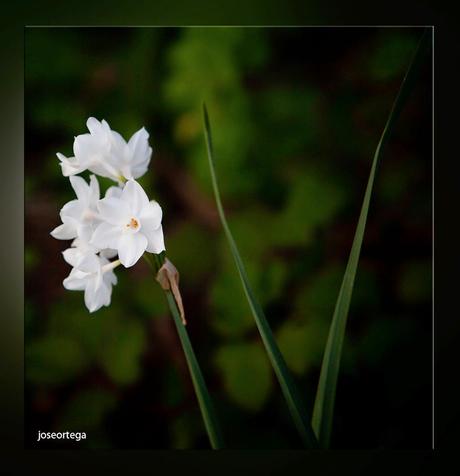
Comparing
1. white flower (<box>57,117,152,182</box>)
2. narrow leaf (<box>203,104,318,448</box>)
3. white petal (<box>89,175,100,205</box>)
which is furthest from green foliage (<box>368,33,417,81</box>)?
white petal (<box>89,175,100,205</box>)

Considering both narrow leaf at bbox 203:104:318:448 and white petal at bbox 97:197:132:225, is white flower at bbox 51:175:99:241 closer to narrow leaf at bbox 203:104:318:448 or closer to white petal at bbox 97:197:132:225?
white petal at bbox 97:197:132:225

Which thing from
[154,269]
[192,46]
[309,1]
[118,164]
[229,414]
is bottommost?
[229,414]

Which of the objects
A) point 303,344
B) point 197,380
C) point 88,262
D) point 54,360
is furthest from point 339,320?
point 54,360

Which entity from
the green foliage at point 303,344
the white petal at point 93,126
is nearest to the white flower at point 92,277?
the white petal at point 93,126

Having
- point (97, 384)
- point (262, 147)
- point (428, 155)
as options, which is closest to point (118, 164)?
point (262, 147)

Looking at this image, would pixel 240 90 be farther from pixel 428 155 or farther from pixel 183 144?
pixel 428 155

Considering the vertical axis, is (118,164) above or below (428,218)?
above
